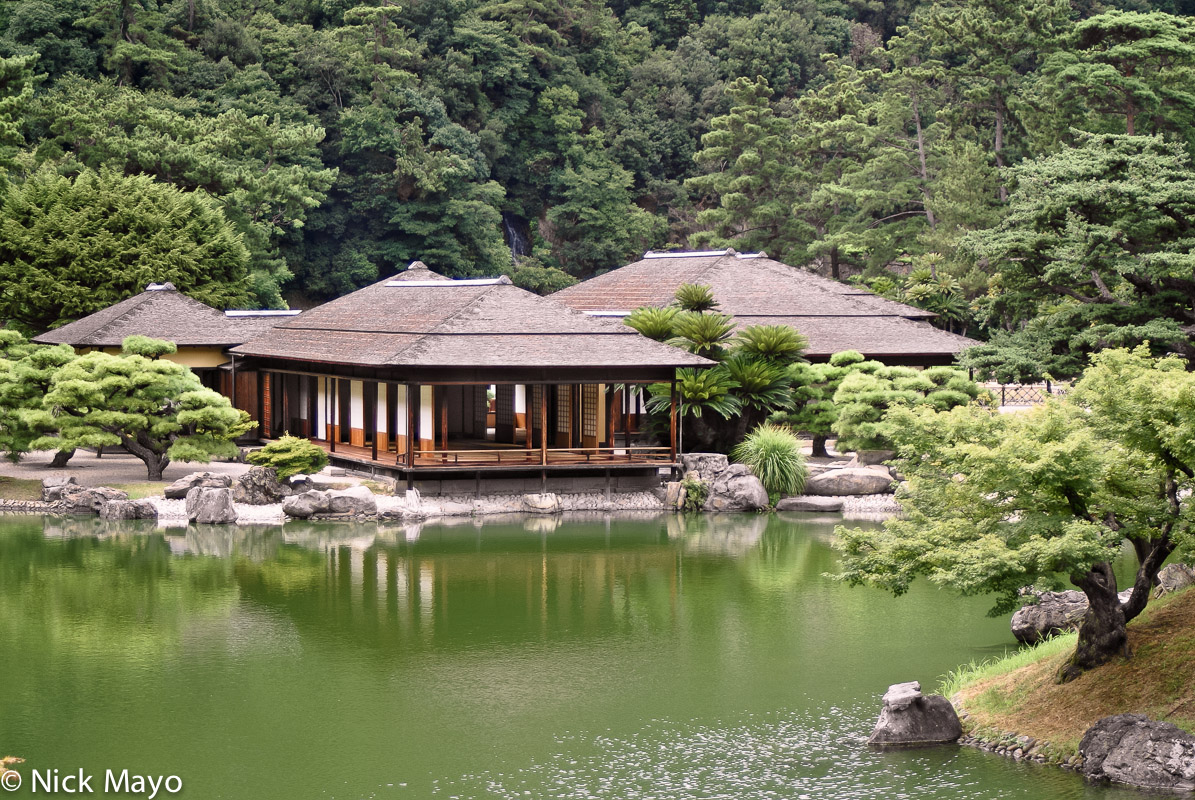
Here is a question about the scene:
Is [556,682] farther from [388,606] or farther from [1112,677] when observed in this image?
[1112,677]

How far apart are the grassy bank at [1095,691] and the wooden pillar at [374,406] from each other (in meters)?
16.0

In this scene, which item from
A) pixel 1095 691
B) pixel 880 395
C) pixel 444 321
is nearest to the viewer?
pixel 1095 691

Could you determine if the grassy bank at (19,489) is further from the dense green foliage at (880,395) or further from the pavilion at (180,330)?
the dense green foliage at (880,395)

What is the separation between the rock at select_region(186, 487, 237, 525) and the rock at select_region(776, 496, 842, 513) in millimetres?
10191

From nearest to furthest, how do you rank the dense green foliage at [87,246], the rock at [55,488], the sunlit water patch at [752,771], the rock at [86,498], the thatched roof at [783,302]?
1. the sunlit water patch at [752,771]
2. the rock at [86,498]
3. the rock at [55,488]
4. the thatched roof at [783,302]
5. the dense green foliage at [87,246]

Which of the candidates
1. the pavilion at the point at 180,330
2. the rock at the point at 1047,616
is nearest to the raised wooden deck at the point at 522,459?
the pavilion at the point at 180,330

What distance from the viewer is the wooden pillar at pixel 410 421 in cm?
2505

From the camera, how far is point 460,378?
25.7m

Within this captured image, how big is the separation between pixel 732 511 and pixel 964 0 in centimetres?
4172

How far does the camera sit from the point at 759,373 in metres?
28.3

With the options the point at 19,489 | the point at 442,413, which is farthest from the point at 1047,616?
the point at 19,489

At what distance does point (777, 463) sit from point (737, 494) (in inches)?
43.6

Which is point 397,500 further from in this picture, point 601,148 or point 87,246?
point 601,148

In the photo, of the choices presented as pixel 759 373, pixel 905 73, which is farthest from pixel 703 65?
pixel 759 373
